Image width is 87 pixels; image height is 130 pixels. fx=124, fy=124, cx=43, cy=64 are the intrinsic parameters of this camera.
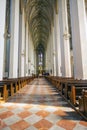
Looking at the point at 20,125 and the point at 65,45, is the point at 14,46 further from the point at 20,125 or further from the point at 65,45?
the point at 20,125

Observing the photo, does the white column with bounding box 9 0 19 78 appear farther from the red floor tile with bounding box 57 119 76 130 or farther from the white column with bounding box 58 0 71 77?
the red floor tile with bounding box 57 119 76 130

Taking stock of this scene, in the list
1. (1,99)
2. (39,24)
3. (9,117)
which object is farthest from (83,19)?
(39,24)

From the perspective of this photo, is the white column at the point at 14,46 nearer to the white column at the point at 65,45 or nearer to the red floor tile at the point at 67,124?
the white column at the point at 65,45

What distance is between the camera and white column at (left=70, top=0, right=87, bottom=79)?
630cm

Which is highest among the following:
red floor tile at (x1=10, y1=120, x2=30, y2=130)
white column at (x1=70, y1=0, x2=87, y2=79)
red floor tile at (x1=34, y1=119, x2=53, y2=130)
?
white column at (x1=70, y1=0, x2=87, y2=79)

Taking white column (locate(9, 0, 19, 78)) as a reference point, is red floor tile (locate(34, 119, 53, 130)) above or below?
below

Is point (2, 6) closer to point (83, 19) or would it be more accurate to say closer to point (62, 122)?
point (83, 19)

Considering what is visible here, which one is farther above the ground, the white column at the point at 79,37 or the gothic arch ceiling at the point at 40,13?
the gothic arch ceiling at the point at 40,13

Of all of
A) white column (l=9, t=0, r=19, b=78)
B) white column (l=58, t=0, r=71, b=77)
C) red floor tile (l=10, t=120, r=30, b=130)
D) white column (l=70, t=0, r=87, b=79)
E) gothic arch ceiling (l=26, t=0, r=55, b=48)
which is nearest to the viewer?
red floor tile (l=10, t=120, r=30, b=130)

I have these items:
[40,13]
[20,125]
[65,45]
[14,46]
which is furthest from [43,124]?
[40,13]

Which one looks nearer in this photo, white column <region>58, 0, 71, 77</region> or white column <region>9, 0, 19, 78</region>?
white column <region>9, 0, 19, 78</region>

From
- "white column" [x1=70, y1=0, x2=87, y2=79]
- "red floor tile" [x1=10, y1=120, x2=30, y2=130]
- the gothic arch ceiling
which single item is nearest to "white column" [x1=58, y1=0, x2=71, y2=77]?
"white column" [x1=70, y1=0, x2=87, y2=79]

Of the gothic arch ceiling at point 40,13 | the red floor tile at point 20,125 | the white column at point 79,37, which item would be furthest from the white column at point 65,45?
the red floor tile at point 20,125

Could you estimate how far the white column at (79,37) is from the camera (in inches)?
248
